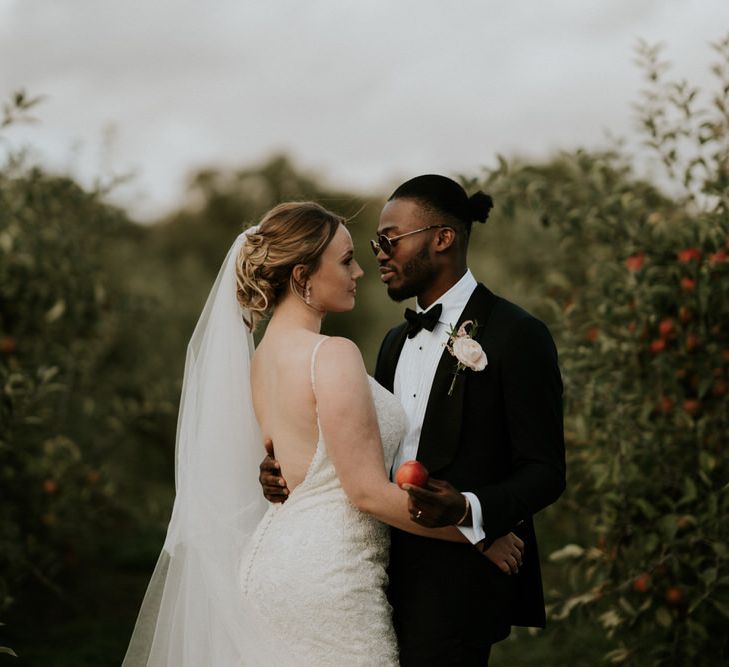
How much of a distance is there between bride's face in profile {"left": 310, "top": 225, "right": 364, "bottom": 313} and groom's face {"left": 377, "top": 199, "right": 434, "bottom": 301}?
118 mm

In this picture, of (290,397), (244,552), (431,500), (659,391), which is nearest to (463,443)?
(431,500)

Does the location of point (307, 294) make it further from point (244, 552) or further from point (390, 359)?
point (244, 552)

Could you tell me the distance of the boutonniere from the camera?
2830mm

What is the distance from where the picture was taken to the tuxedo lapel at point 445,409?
9.34ft

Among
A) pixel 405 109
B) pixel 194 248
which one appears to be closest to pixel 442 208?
pixel 405 109

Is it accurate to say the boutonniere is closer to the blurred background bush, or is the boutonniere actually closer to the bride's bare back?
the bride's bare back

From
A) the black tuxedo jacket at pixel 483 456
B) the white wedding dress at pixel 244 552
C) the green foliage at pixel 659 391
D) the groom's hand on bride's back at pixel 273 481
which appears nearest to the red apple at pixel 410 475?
the black tuxedo jacket at pixel 483 456

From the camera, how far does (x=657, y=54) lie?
4496 mm

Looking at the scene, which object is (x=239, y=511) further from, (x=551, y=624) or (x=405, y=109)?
(x=405, y=109)

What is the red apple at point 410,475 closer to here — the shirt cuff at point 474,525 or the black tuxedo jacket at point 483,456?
the shirt cuff at point 474,525

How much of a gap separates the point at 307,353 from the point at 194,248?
36549 millimetres

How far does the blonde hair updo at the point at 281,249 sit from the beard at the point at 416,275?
28 cm

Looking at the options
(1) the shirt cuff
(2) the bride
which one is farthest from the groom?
(2) the bride

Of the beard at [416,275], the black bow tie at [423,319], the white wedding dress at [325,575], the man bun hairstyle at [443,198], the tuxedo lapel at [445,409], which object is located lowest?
the white wedding dress at [325,575]
